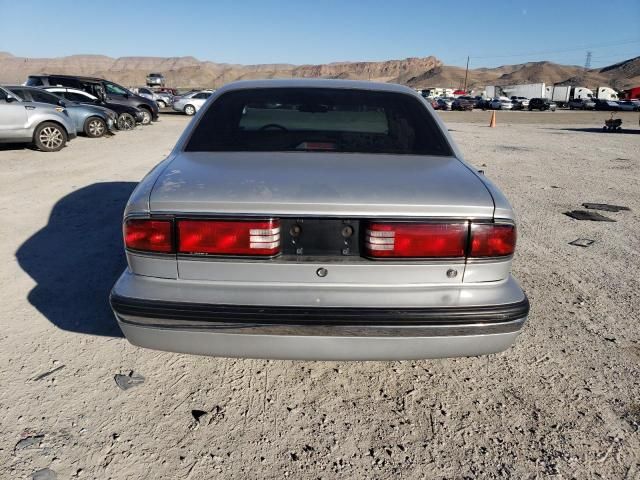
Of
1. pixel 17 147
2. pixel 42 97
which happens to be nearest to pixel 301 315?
pixel 17 147

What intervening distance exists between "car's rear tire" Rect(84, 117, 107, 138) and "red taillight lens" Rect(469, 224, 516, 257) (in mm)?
Answer: 13696

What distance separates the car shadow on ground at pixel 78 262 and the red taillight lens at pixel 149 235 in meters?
1.20

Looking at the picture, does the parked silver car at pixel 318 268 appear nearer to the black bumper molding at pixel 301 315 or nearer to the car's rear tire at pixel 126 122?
the black bumper molding at pixel 301 315

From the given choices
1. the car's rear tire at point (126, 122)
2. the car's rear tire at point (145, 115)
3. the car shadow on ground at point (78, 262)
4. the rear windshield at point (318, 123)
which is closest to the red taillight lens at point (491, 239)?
the rear windshield at point (318, 123)

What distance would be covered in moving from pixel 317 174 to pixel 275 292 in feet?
1.93

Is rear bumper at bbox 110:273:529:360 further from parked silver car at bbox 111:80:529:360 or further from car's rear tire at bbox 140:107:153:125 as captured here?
car's rear tire at bbox 140:107:153:125

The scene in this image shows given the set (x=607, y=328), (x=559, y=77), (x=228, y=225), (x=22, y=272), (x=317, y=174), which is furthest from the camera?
(x=559, y=77)

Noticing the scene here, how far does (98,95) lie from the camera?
649 inches

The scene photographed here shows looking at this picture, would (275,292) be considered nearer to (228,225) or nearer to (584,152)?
(228,225)

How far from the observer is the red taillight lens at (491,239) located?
196 centimetres

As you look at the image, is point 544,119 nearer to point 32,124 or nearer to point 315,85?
point 32,124

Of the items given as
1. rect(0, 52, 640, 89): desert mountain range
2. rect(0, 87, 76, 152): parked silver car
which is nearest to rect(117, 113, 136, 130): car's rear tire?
rect(0, 87, 76, 152): parked silver car

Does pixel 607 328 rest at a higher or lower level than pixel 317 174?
lower

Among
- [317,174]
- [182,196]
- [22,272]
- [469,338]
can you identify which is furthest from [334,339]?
[22,272]
